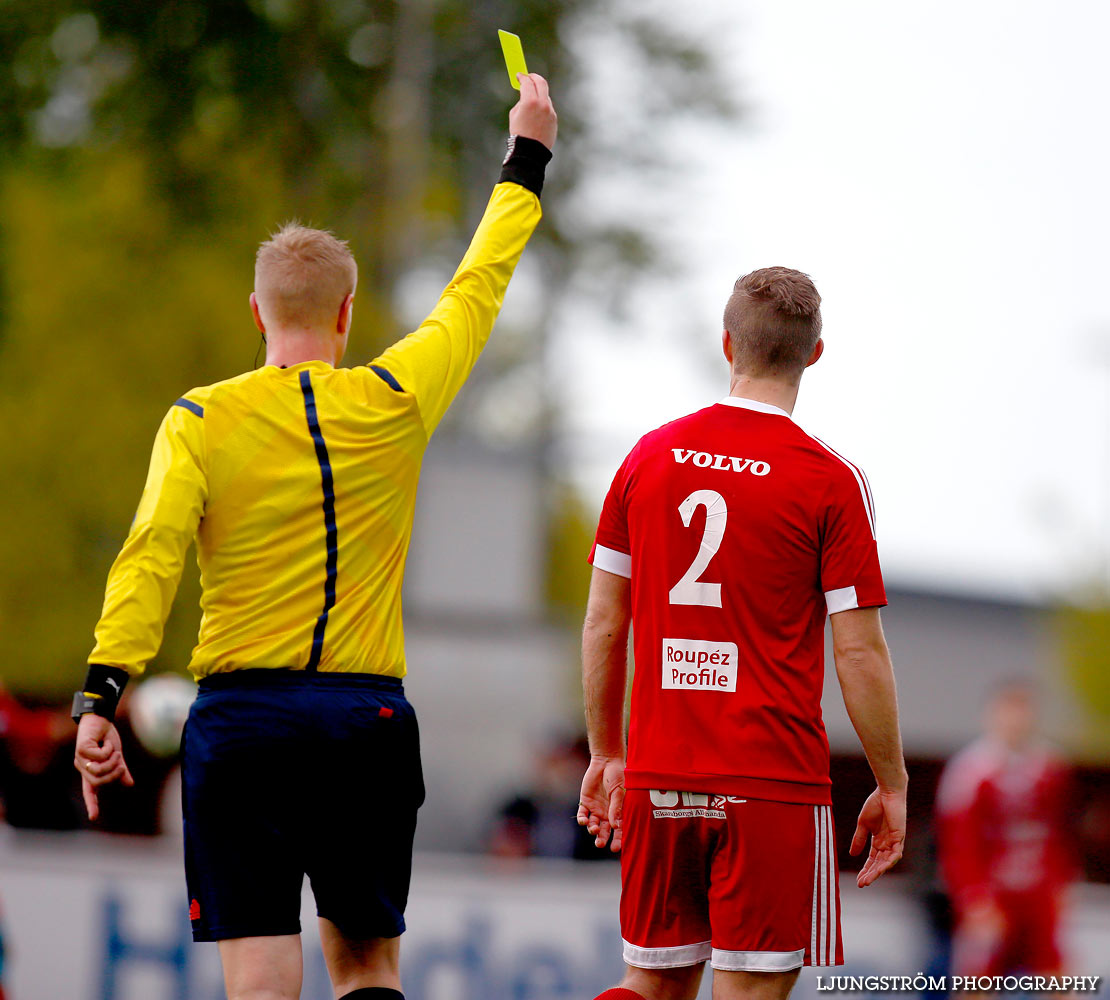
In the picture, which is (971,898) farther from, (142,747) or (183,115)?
(183,115)

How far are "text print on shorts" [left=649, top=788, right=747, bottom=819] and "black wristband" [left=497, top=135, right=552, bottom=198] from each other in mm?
1794

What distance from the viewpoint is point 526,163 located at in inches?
176

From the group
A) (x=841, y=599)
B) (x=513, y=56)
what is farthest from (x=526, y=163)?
(x=841, y=599)

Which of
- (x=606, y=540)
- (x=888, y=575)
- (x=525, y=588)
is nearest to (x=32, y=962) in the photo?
(x=606, y=540)

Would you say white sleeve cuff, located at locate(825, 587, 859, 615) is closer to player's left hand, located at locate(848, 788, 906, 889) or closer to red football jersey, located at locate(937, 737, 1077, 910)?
Answer: player's left hand, located at locate(848, 788, 906, 889)

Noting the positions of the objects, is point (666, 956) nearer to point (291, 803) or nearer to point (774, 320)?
point (291, 803)

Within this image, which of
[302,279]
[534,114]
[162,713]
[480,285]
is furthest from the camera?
[162,713]

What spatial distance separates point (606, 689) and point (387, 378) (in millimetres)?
1022

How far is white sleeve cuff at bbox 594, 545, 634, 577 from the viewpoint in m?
4.06

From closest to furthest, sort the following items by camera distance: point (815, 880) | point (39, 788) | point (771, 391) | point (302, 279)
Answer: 1. point (815, 880)
2. point (771, 391)
3. point (302, 279)
4. point (39, 788)

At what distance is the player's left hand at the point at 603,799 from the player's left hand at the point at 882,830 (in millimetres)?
617

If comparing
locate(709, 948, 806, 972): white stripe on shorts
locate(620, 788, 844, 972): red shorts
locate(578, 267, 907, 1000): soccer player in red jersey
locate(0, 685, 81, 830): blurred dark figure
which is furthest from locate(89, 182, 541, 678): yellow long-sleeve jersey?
locate(0, 685, 81, 830): blurred dark figure

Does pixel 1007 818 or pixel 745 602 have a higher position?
pixel 745 602

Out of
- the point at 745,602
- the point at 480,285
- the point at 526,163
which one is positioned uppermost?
the point at 526,163
